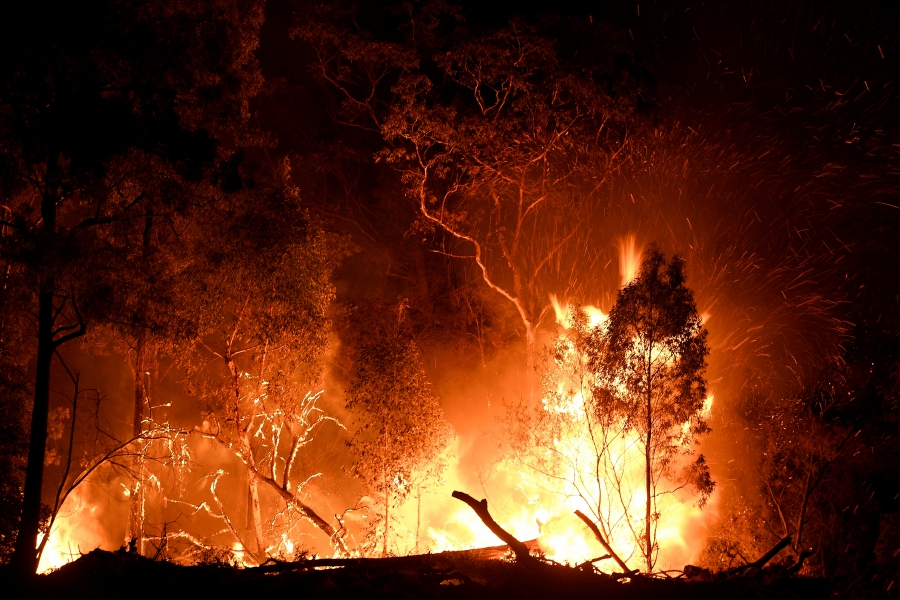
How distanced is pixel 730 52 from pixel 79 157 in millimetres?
19158

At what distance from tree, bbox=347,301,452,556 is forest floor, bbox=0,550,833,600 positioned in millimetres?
11692

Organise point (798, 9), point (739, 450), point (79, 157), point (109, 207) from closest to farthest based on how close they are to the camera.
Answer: point (79, 157), point (109, 207), point (739, 450), point (798, 9)

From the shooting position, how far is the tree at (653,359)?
13523 mm

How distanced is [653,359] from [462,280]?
14.6 metres

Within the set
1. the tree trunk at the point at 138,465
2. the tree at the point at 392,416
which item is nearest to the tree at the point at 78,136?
the tree trunk at the point at 138,465

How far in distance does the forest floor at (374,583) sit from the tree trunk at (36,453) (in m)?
5.57

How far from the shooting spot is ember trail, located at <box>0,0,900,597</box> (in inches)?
471

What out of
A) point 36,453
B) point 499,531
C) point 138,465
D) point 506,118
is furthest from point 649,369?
point 138,465

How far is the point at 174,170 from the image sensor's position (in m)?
12.3

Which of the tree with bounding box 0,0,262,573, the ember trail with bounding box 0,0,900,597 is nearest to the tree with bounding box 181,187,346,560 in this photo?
the ember trail with bounding box 0,0,900,597

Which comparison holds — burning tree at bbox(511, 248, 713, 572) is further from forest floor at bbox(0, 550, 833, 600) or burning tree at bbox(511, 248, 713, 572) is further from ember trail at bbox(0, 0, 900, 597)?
forest floor at bbox(0, 550, 833, 600)

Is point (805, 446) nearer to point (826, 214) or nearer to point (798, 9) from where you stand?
point (826, 214)

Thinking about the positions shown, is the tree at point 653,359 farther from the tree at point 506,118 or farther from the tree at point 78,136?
the tree at point 78,136

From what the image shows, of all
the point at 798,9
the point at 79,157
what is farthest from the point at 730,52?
the point at 79,157
